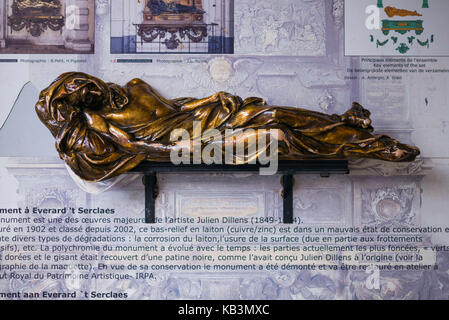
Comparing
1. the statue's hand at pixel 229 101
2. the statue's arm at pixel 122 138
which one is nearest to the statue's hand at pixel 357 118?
the statue's hand at pixel 229 101

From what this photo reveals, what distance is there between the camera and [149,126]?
8.00 feet

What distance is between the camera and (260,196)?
2629 mm

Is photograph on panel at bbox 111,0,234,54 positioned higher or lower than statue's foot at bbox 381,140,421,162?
higher

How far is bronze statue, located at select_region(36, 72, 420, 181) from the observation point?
2.34 m

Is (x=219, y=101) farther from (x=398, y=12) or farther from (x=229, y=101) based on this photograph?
(x=398, y=12)

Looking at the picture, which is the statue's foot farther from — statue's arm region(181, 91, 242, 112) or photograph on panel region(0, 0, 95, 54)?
photograph on panel region(0, 0, 95, 54)

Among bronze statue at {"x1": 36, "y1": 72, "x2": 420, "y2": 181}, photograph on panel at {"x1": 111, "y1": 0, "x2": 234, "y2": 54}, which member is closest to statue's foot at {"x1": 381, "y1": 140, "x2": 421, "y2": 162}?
bronze statue at {"x1": 36, "y1": 72, "x2": 420, "y2": 181}

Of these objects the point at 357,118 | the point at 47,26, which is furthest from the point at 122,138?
the point at 357,118

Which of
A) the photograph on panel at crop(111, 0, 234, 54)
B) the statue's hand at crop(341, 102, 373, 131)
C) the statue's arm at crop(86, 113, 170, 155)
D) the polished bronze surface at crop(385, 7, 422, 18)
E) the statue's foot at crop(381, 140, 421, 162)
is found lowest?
the statue's foot at crop(381, 140, 421, 162)

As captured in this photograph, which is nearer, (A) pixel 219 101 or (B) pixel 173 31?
(A) pixel 219 101

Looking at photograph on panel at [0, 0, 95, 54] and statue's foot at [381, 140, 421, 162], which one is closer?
statue's foot at [381, 140, 421, 162]

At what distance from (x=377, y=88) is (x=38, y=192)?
1913 millimetres

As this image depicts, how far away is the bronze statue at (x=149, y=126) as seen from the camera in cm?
234
